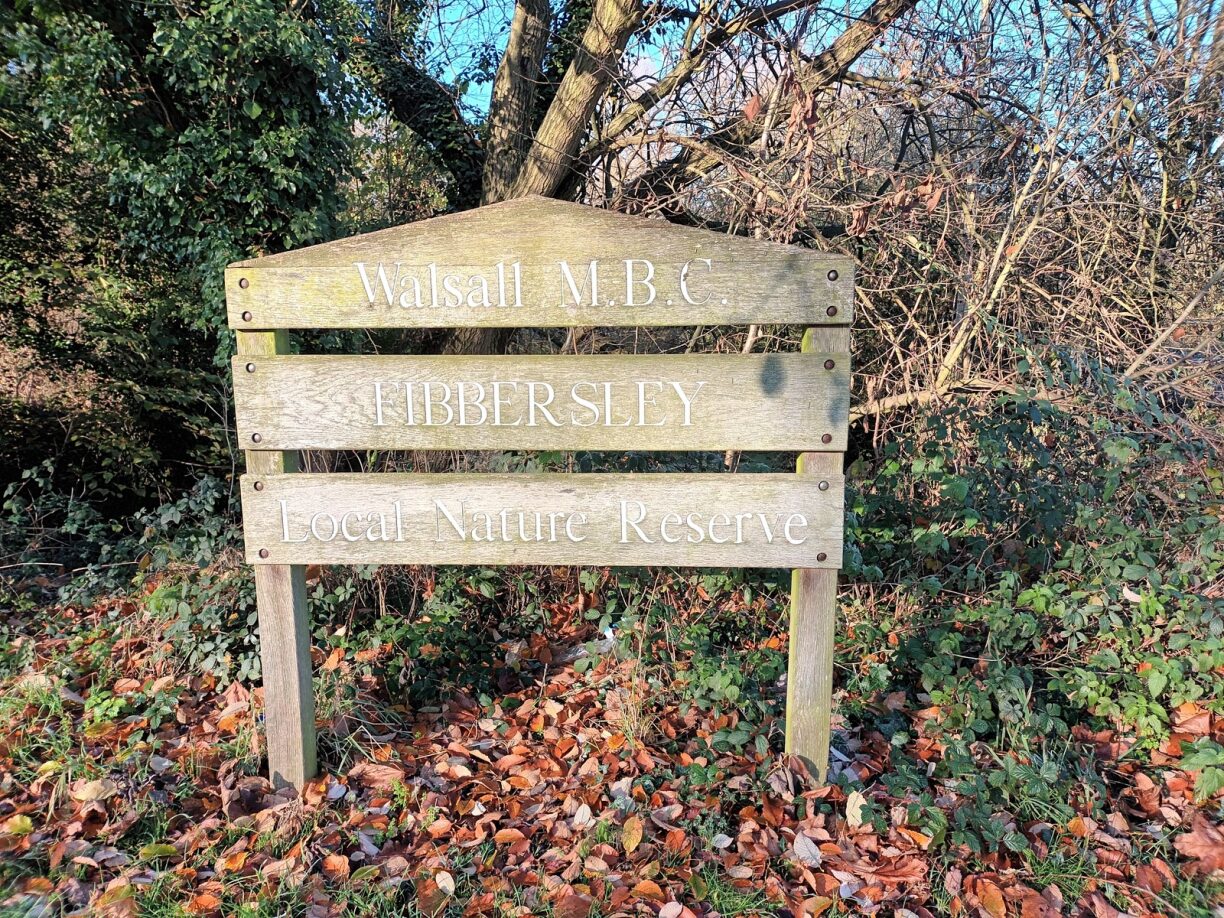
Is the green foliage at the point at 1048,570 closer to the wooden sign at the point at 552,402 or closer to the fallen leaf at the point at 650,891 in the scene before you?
the wooden sign at the point at 552,402

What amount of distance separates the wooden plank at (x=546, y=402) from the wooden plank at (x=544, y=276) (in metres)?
0.15

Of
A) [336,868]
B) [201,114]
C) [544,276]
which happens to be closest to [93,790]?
[336,868]

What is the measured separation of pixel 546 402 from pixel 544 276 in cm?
41

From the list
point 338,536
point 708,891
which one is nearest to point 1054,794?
point 708,891

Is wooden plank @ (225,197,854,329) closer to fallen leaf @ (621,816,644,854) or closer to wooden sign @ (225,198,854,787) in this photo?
wooden sign @ (225,198,854,787)

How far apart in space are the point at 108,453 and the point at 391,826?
13.7 ft

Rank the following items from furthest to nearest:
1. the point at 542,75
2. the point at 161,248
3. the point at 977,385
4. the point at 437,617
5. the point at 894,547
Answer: the point at 542,75, the point at 161,248, the point at 977,385, the point at 894,547, the point at 437,617

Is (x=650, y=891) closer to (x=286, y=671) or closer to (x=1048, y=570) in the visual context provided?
(x=286, y=671)

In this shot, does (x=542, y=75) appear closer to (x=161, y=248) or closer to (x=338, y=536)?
(x=161, y=248)

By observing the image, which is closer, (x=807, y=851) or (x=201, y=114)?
(x=807, y=851)

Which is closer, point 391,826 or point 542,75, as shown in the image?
point 391,826

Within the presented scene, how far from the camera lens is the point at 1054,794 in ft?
8.04

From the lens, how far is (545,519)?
2.49 meters

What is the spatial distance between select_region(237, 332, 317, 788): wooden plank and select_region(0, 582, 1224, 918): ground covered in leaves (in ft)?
0.30
